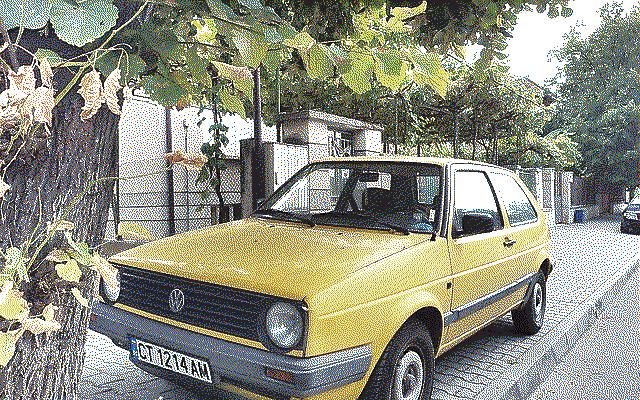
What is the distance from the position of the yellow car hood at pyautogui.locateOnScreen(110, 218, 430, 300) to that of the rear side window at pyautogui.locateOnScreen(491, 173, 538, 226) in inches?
70.1

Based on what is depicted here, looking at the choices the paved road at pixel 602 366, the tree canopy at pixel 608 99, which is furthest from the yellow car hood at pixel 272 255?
the tree canopy at pixel 608 99

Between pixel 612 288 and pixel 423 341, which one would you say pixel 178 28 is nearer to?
pixel 423 341

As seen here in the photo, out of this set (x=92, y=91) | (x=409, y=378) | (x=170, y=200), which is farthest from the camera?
(x=170, y=200)

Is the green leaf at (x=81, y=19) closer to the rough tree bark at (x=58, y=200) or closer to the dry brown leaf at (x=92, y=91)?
the dry brown leaf at (x=92, y=91)

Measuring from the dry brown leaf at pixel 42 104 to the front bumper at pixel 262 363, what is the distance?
6.56 feet

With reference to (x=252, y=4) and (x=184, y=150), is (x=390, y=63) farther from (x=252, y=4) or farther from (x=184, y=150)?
(x=184, y=150)

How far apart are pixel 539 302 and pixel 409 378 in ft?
9.94

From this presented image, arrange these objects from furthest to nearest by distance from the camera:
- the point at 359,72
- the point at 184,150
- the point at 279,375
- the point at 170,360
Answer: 1. the point at 184,150
2. the point at 170,360
3. the point at 279,375
4. the point at 359,72

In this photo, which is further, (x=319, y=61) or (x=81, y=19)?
(x=319, y=61)

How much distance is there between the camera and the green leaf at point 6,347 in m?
1.13

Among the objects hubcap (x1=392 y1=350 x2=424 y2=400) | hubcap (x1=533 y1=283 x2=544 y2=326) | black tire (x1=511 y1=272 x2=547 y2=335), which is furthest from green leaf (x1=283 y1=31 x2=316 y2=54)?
hubcap (x1=533 y1=283 x2=544 y2=326)

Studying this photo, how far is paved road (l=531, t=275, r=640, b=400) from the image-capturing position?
456cm

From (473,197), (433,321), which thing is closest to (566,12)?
(473,197)

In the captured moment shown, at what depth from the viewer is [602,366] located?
205 inches
